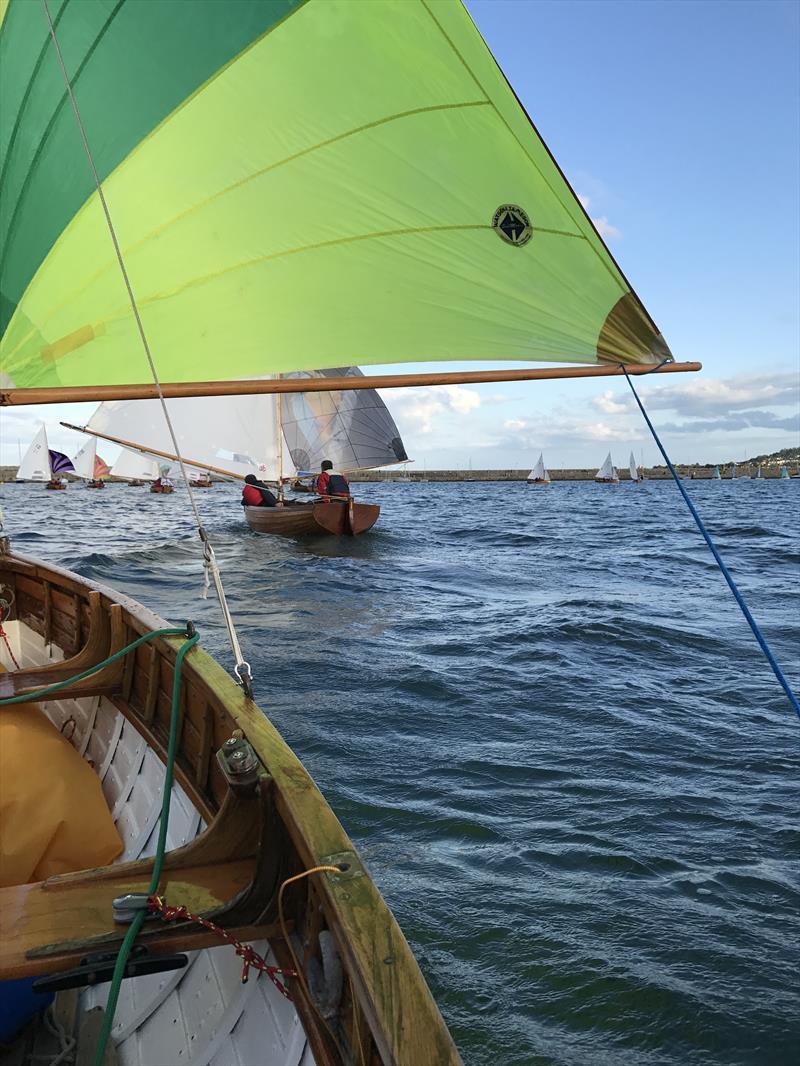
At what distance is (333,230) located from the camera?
14.0 feet

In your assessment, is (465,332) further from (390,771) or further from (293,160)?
(390,771)

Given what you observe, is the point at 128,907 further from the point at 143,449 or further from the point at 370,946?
the point at 143,449

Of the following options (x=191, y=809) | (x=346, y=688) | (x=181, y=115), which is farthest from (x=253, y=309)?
(x=346, y=688)

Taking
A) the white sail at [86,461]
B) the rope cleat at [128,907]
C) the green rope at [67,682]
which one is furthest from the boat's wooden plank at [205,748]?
the white sail at [86,461]

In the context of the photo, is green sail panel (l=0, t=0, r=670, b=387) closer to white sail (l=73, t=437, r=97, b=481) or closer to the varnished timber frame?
the varnished timber frame

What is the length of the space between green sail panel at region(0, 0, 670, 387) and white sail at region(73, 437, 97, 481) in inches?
2689

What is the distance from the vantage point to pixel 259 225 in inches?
171

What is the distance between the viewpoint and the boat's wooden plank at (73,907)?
182 cm

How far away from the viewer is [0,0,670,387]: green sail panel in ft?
12.7

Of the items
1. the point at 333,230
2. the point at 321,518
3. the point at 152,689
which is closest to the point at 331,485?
the point at 321,518

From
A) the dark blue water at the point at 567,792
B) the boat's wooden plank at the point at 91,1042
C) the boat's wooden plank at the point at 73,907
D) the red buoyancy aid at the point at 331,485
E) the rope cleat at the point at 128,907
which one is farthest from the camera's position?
the red buoyancy aid at the point at 331,485

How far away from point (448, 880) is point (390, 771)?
1.59 m

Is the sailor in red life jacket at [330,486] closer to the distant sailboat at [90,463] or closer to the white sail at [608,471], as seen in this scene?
the distant sailboat at [90,463]

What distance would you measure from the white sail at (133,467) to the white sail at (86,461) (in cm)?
1357
